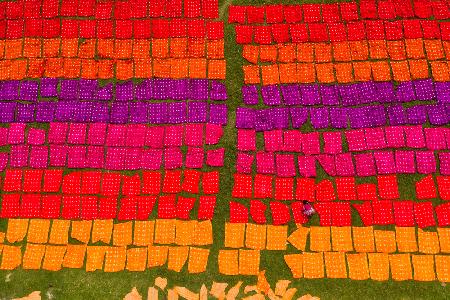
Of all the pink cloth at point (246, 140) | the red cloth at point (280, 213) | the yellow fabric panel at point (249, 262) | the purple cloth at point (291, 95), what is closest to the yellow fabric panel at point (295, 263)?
the yellow fabric panel at point (249, 262)

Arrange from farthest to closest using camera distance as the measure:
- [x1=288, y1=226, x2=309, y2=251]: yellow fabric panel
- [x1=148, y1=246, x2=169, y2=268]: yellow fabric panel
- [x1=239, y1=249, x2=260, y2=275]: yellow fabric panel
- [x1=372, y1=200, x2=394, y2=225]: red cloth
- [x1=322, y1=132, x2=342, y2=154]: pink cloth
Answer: [x1=322, y1=132, x2=342, y2=154]: pink cloth < [x1=372, y1=200, x2=394, y2=225]: red cloth < [x1=288, y1=226, x2=309, y2=251]: yellow fabric panel < [x1=148, y1=246, x2=169, y2=268]: yellow fabric panel < [x1=239, y1=249, x2=260, y2=275]: yellow fabric panel

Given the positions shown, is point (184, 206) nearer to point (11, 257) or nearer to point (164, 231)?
point (164, 231)

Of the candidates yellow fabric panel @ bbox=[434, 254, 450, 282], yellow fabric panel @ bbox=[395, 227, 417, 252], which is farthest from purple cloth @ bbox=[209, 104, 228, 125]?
yellow fabric panel @ bbox=[434, 254, 450, 282]

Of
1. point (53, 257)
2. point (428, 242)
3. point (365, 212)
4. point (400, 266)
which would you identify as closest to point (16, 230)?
point (53, 257)

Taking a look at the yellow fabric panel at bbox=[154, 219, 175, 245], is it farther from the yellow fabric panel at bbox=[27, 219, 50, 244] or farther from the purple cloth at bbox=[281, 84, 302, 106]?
the purple cloth at bbox=[281, 84, 302, 106]

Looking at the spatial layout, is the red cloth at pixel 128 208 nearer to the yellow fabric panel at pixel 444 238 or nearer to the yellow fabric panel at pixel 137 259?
the yellow fabric panel at pixel 137 259

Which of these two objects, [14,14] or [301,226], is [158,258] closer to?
[301,226]
